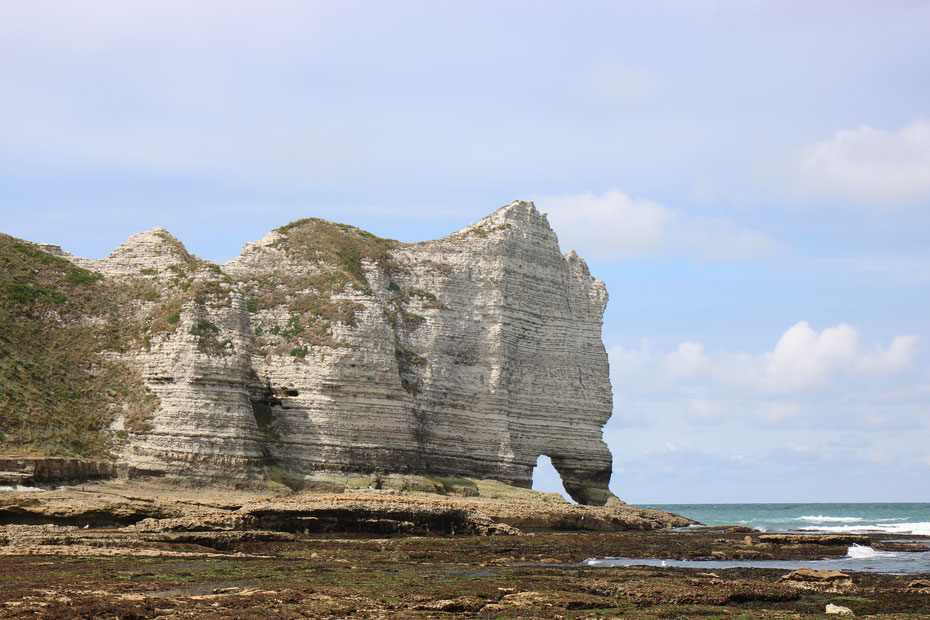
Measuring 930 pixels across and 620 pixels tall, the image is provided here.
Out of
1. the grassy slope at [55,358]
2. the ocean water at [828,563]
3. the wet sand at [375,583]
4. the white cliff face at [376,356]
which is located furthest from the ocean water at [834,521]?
the grassy slope at [55,358]

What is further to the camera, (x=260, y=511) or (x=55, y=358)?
(x=55, y=358)

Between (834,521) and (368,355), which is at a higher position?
(368,355)

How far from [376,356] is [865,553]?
2550 cm

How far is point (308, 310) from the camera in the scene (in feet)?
173

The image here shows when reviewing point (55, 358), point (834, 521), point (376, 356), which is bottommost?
point (834, 521)

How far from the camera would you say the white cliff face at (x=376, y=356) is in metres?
45.3

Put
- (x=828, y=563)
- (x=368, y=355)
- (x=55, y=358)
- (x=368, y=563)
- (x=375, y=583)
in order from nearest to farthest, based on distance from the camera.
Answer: (x=375, y=583)
(x=368, y=563)
(x=828, y=563)
(x=55, y=358)
(x=368, y=355)

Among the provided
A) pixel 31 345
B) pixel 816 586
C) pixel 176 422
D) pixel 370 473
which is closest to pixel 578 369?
pixel 370 473

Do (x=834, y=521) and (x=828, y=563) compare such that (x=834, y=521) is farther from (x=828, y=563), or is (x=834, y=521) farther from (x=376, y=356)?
(x=828, y=563)

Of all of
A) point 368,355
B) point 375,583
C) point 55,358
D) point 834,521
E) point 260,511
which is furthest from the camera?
point 834,521

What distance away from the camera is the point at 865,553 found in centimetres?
3694

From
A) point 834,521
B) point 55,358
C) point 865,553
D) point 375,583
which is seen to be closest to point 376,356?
point 55,358

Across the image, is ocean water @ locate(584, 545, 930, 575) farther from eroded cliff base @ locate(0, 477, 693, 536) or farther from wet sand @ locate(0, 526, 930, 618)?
eroded cliff base @ locate(0, 477, 693, 536)

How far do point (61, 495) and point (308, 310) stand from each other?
1960 centimetres
